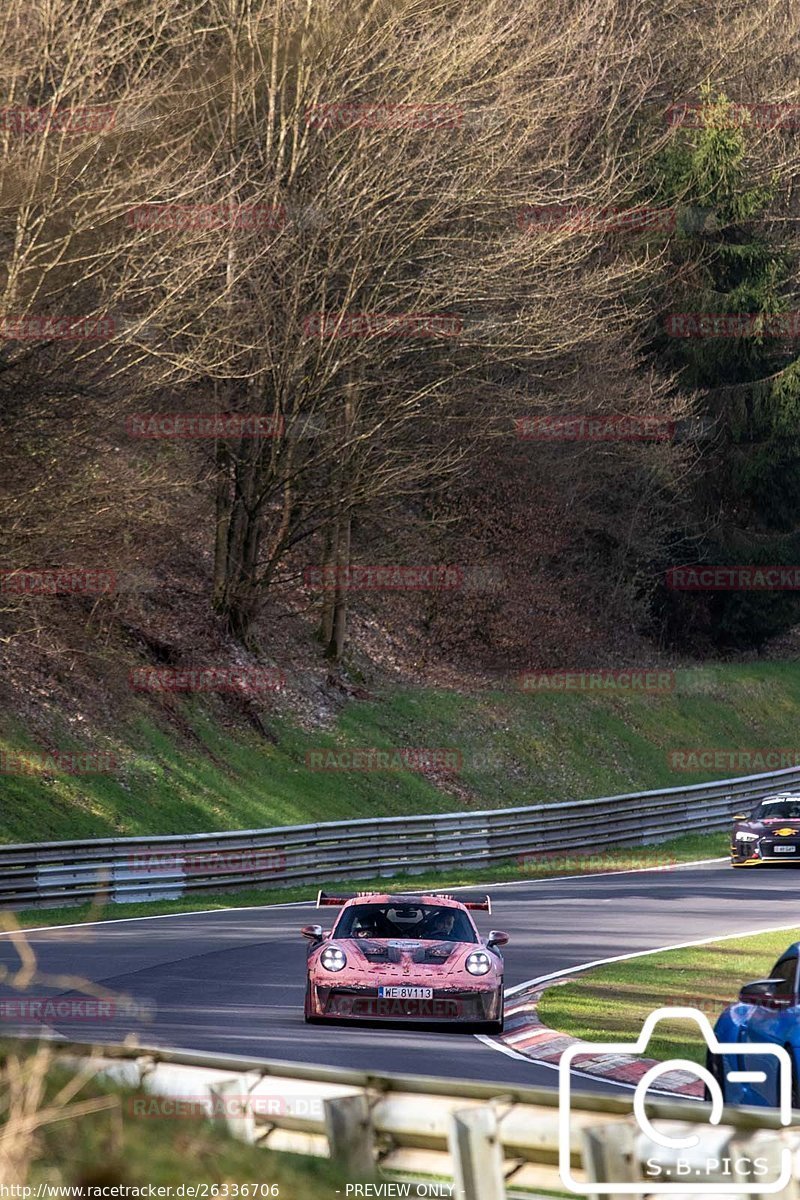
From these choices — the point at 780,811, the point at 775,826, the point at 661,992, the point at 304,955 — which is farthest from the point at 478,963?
the point at 780,811

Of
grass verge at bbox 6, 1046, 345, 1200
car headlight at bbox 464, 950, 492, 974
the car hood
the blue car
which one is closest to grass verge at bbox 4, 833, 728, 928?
the car hood

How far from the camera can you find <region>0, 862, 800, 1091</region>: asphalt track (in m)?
13.1

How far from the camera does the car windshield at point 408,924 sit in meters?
15.8

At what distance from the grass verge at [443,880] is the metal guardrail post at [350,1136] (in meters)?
15.0

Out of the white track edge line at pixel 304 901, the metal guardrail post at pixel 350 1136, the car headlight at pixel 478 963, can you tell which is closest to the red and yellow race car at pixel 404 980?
the car headlight at pixel 478 963

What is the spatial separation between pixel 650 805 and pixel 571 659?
9.70 m

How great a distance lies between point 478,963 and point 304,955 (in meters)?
5.55

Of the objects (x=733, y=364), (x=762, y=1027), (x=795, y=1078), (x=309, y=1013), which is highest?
(x=733, y=364)

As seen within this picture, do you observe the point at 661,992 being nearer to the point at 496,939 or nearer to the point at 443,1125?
the point at 496,939

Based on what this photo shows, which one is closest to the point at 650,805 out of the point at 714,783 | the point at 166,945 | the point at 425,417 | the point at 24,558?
the point at 714,783

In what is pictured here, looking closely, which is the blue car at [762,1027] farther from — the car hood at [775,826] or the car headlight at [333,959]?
the car hood at [775,826]

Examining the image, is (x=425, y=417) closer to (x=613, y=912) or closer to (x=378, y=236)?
(x=378, y=236)

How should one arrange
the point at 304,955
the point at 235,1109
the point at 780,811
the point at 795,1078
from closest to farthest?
the point at 235,1109 < the point at 795,1078 < the point at 304,955 < the point at 780,811

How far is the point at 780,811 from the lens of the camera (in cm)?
3266
